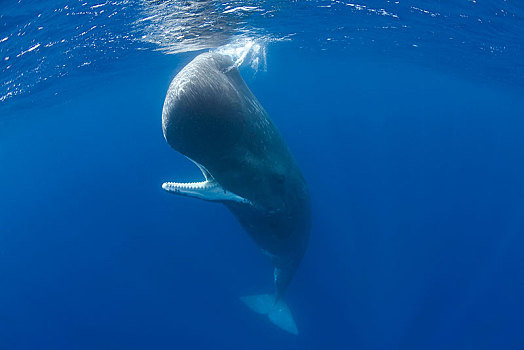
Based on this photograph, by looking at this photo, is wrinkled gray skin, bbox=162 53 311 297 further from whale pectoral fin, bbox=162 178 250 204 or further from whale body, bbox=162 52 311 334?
whale pectoral fin, bbox=162 178 250 204

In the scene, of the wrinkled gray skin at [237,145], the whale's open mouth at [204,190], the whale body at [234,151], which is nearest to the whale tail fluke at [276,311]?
the whale body at [234,151]

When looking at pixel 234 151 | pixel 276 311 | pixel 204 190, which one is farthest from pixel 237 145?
pixel 276 311

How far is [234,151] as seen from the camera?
16.3 feet

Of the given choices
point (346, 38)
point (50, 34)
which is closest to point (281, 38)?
point (346, 38)

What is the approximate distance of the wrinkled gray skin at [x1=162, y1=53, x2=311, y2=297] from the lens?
434 centimetres

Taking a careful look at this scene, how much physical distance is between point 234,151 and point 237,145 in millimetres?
92

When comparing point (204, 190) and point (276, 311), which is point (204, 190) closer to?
point (204, 190)

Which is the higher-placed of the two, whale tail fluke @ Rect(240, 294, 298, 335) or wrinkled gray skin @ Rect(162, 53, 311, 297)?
wrinkled gray skin @ Rect(162, 53, 311, 297)

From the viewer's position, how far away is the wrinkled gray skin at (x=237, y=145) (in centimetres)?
434

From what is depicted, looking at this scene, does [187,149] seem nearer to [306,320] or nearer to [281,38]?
[306,320]

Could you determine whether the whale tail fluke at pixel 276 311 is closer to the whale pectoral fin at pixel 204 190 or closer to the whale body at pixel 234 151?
the whale body at pixel 234 151

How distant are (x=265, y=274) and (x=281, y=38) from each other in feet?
50.3

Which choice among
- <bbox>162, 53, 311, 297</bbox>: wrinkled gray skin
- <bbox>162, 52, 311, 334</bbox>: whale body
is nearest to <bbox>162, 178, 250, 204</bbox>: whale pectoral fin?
<bbox>162, 52, 311, 334</bbox>: whale body

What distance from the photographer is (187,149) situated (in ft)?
15.0
